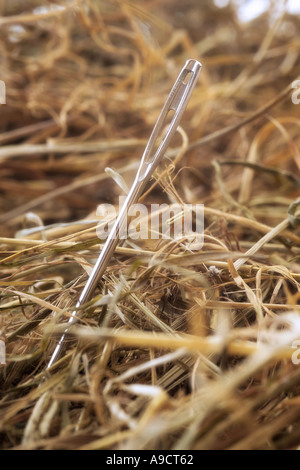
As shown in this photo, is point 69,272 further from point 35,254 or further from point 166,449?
point 166,449

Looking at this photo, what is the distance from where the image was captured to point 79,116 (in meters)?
0.74

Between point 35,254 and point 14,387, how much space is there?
125 mm

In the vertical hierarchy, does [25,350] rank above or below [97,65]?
below

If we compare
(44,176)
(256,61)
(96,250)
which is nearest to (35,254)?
(96,250)

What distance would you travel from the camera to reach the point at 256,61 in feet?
2.62

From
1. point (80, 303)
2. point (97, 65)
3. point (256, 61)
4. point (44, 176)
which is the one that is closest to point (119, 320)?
point (80, 303)

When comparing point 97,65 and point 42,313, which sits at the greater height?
point 97,65

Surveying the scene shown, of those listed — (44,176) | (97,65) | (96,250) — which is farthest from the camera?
(97,65)

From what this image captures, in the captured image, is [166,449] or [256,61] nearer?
[166,449]

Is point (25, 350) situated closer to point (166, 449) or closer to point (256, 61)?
point (166, 449)
